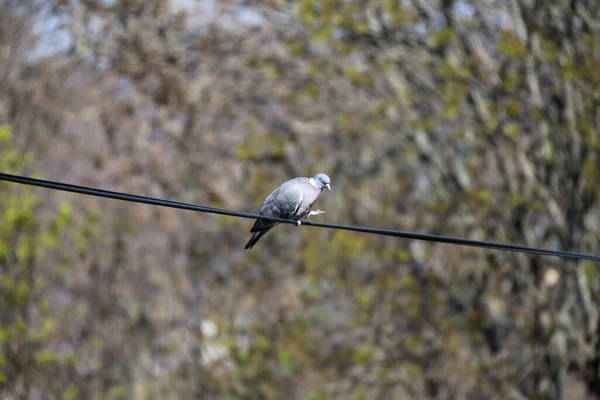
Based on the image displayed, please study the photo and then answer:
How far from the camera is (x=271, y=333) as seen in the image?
16.9 meters

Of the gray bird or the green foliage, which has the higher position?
the gray bird

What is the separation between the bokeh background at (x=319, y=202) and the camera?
13.4m

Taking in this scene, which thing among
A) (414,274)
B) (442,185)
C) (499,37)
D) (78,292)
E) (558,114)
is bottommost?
(78,292)

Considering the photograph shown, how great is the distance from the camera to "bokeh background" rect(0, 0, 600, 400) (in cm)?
1337

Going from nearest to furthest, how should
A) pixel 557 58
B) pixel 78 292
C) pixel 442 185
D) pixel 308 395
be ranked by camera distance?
pixel 557 58 < pixel 442 185 < pixel 308 395 < pixel 78 292

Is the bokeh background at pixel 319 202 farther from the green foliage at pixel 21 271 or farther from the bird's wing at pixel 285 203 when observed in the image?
the bird's wing at pixel 285 203

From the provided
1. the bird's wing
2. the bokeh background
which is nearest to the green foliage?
the bokeh background

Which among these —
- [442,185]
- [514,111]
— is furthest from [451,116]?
[442,185]

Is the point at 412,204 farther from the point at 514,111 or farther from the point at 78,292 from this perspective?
the point at 78,292

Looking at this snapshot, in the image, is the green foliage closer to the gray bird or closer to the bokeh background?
the bokeh background

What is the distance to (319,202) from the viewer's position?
17.8m

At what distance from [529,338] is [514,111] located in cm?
320

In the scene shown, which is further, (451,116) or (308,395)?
(308,395)

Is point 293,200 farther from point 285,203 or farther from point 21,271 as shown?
point 21,271
